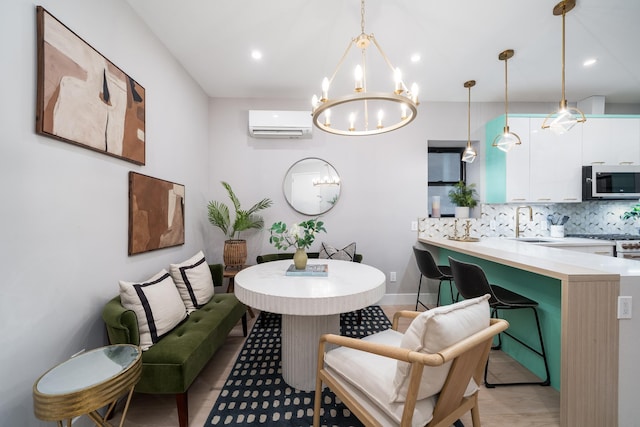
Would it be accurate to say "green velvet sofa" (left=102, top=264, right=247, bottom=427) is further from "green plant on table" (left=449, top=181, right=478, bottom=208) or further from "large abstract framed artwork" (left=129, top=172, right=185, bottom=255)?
"green plant on table" (left=449, top=181, right=478, bottom=208)

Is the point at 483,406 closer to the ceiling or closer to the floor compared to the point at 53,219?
closer to the floor

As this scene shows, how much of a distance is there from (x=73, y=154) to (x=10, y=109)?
0.98ft

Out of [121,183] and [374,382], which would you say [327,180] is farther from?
[374,382]

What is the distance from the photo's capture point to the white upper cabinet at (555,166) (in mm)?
3008

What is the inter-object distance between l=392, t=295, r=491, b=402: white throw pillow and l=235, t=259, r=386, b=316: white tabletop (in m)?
0.47

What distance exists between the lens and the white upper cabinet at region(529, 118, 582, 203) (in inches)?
118

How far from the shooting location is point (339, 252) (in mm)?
2857

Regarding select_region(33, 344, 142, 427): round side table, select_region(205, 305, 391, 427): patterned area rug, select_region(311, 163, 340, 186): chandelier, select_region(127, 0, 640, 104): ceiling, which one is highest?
select_region(127, 0, 640, 104): ceiling

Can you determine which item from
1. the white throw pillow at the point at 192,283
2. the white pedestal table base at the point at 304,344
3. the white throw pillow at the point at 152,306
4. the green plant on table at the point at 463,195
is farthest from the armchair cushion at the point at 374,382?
the green plant on table at the point at 463,195

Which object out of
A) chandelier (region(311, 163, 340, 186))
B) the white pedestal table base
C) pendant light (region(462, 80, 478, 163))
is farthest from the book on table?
pendant light (region(462, 80, 478, 163))

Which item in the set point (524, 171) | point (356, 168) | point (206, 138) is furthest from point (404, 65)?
point (206, 138)

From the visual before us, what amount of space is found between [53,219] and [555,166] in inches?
186

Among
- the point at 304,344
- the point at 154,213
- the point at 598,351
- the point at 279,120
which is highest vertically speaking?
the point at 279,120

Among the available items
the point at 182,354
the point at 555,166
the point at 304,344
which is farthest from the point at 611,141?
the point at 182,354
